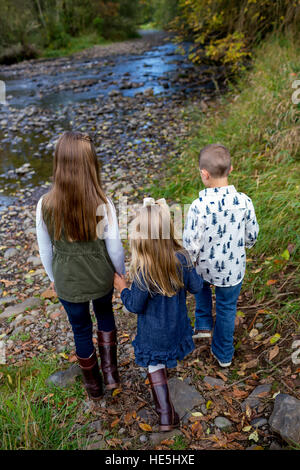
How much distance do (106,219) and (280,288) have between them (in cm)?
179

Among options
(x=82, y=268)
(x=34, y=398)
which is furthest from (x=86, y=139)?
(x=34, y=398)

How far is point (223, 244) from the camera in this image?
7.20ft

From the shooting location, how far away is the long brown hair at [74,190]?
5.93 feet

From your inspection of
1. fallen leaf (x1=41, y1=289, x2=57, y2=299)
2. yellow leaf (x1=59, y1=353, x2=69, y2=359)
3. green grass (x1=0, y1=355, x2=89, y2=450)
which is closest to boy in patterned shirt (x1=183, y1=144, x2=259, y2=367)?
green grass (x1=0, y1=355, x2=89, y2=450)

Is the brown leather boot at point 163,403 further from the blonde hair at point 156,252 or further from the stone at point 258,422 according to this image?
the blonde hair at point 156,252

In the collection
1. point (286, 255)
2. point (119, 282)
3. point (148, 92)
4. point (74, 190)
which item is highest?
point (74, 190)

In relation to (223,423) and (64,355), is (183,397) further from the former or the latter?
(64,355)

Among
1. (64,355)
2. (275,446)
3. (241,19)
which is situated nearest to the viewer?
(275,446)

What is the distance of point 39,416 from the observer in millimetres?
2025

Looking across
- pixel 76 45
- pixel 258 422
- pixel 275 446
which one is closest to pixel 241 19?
pixel 258 422

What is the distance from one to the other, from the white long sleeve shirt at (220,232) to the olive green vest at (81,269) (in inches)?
22.6

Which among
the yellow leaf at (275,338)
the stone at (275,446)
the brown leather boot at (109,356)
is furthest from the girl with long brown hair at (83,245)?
the yellow leaf at (275,338)

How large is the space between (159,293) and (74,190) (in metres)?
0.75

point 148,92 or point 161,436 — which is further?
point 148,92
